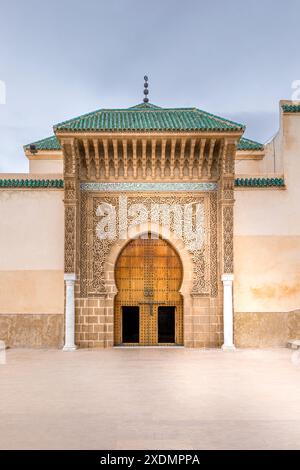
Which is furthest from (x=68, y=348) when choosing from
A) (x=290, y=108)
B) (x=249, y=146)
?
(x=249, y=146)

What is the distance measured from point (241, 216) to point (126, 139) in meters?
2.64

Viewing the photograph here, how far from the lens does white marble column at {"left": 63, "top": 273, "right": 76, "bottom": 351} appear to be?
8633 millimetres

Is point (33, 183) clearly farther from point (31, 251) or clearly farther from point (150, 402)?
point (150, 402)

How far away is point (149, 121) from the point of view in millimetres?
9062

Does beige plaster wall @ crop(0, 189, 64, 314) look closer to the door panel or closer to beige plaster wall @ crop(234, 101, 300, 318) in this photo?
the door panel

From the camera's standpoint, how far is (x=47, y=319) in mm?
8836

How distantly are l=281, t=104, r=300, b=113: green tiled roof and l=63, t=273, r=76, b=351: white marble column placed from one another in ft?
16.8

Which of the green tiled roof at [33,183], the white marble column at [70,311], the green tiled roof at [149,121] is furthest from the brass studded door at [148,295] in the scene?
the green tiled roof at [149,121]

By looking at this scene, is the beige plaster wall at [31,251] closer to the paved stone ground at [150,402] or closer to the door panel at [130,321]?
the door panel at [130,321]

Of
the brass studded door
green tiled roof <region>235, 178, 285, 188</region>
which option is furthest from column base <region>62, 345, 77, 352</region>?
green tiled roof <region>235, 178, 285, 188</region>

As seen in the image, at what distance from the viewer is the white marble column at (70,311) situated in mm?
8633

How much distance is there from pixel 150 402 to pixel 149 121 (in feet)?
19.3

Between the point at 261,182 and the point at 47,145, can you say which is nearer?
the point at 261,182

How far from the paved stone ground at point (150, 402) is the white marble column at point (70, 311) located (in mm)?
A: 910
